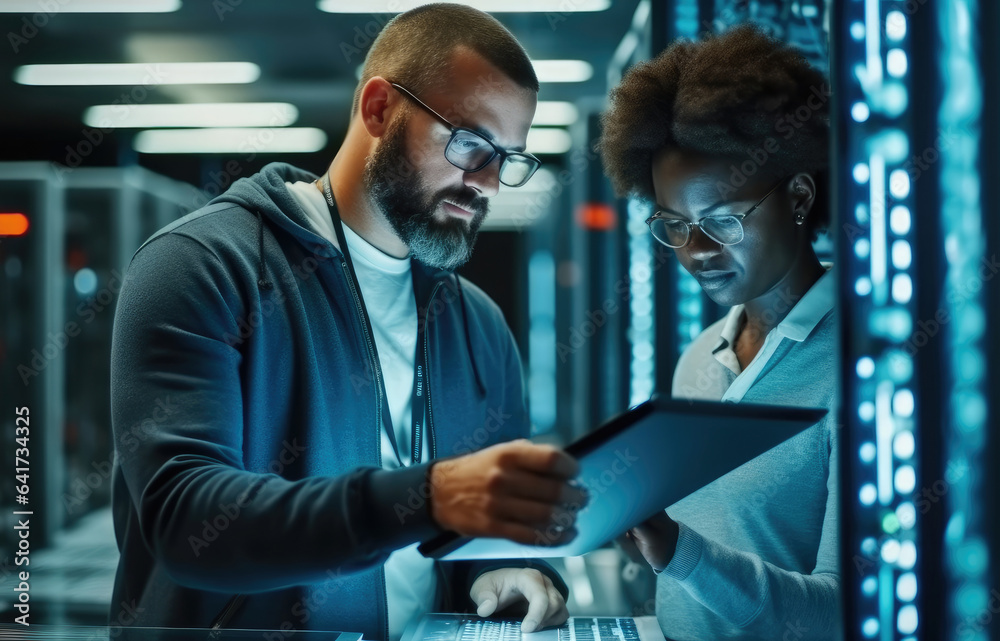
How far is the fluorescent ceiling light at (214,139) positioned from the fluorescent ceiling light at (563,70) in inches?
79.0

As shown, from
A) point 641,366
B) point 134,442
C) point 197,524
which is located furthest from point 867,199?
point 641,366

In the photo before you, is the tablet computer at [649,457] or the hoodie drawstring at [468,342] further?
the hoodie drawstring at [468,342]

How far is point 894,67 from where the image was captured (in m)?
0.88

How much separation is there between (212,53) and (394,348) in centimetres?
368

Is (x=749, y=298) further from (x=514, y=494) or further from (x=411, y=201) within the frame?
(x=514, y=494)

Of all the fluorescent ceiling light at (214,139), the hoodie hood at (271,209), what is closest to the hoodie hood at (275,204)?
the hoodie hood at (271,209)

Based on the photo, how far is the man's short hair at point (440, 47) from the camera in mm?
1516

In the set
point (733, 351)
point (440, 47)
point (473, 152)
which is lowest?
point (733, 351)

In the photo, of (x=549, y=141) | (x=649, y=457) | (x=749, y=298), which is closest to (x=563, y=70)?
(x=549, y=141)

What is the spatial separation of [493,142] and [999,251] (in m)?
0.88

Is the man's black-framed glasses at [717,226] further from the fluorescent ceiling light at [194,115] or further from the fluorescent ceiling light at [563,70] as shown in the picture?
the fluorescent ceiling light at [194,115]

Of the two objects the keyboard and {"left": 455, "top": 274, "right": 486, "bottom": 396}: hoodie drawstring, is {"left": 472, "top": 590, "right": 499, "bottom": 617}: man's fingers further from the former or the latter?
{"left": 455, "top": 274, "right": 486, "bottom": 396}: hoodie drawstring

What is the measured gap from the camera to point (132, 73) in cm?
467

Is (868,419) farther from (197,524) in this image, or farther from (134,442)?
(134,442)
